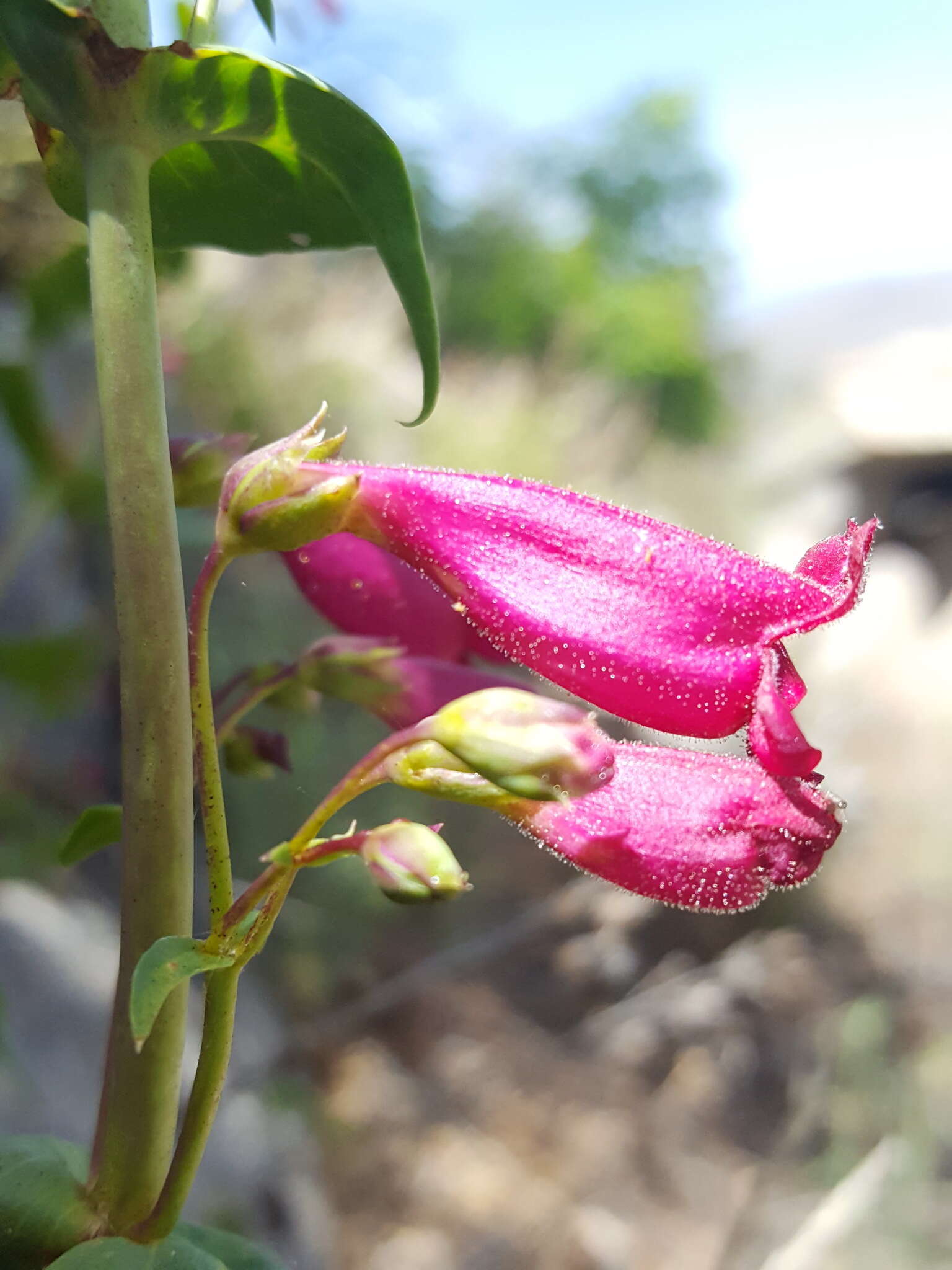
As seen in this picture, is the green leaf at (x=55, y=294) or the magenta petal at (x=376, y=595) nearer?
the magenta petal at (x=376, y=595)

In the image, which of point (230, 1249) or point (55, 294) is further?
point (55, 294)

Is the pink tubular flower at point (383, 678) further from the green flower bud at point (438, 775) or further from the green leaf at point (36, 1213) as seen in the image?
the green leaf at point (36, 1213)

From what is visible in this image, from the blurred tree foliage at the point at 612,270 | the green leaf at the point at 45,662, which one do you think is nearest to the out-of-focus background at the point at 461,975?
the green leaf at the point at 45,662

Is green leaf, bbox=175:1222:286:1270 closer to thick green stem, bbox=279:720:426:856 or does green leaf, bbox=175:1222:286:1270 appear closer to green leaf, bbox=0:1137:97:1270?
green leaf, bbox=0:1137:97:1270

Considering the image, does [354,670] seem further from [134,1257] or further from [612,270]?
[612,270]

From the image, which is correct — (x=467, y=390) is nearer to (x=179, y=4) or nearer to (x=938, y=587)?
(x=938, y=587)

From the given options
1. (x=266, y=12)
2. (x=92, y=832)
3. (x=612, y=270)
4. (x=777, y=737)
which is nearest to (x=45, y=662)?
(x=92, y=832)
